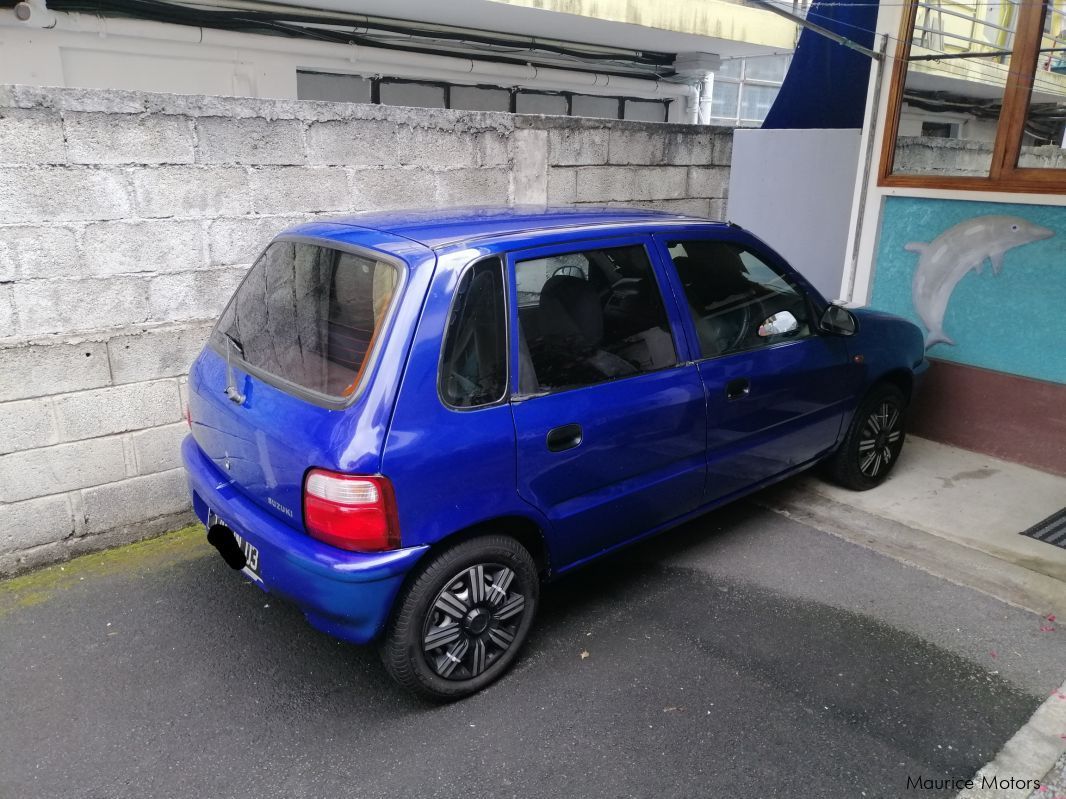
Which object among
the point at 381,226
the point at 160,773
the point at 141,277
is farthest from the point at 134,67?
the point at 160,773

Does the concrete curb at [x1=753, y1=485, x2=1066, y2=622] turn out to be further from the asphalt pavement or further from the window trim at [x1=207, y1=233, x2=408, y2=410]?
the window trim at [x1=207, y1=233, x2=408, y2=410]

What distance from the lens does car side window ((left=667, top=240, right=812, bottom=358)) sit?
343 centimetres

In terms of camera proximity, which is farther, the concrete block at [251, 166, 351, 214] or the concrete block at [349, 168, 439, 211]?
the concrete block at [349, 168, 439, 211]

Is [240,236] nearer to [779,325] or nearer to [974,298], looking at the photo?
[779,325]

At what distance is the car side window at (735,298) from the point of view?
343 centimetres

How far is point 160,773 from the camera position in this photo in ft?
8.36

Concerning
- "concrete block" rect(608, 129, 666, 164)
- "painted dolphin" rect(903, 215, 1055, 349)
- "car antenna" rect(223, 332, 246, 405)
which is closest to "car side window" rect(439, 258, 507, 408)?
"car antenna" rect(223, 332, 246, 405)

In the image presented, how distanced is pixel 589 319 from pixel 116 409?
2.34 metres

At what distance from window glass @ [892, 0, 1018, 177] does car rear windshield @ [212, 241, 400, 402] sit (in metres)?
3.95

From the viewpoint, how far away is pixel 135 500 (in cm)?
395

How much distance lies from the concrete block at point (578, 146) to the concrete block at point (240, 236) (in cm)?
174

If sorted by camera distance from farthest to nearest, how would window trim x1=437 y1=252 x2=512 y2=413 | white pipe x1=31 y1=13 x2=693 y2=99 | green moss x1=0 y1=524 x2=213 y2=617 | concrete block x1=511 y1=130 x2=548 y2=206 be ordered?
white pipe x1=31 y1=13 x2=693 y2=99 < concrete block x1=511 y1=130 x2=548 y2=206 < green moss x1=0 y1=524 x2=213 y2=617 < window trim x1=437 y1=252 x2=512 y2=413

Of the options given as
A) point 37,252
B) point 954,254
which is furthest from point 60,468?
point 954,254

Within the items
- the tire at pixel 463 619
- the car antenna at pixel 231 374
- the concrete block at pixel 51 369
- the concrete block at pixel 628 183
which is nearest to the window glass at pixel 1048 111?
the concrete block at pixel 628 183
